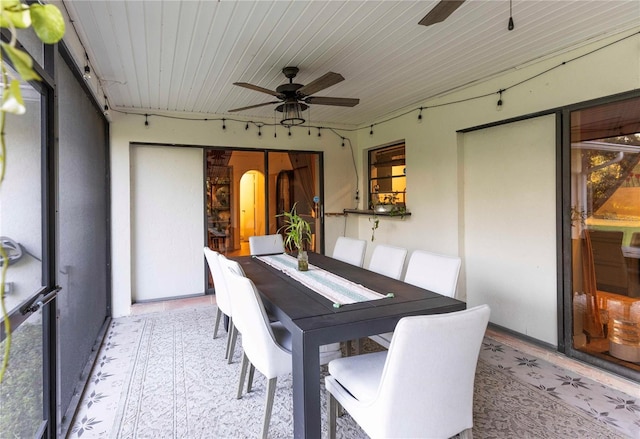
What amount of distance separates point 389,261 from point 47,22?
2.77m

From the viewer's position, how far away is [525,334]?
3354 millimetres

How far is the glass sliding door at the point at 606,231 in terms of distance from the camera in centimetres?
257

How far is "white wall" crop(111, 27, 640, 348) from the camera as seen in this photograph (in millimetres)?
2760

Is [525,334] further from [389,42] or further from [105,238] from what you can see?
[105,238]

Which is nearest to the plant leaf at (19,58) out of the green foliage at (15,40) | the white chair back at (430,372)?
the green foliage at (15,40)

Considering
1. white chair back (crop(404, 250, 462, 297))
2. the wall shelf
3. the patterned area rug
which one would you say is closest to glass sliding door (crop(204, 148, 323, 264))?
the wall shelf

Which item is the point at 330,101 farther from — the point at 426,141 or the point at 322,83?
the point at 426,141

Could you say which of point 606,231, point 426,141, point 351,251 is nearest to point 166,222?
point 351,251

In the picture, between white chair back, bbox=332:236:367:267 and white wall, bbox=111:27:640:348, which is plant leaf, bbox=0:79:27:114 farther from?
white wall, bbox=111:27:640:348

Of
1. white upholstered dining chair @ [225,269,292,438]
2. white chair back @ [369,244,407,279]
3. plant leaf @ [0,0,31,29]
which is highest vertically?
plant leaf @ [0,0,31,29]

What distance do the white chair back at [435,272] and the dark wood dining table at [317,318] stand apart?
10.3 inches

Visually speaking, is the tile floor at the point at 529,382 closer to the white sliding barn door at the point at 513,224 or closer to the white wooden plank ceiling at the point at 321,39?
the white sliding barn door at the point at 513,224

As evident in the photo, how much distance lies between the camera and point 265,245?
13.6ft

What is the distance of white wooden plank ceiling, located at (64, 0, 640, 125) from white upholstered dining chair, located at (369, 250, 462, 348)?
166 cm
